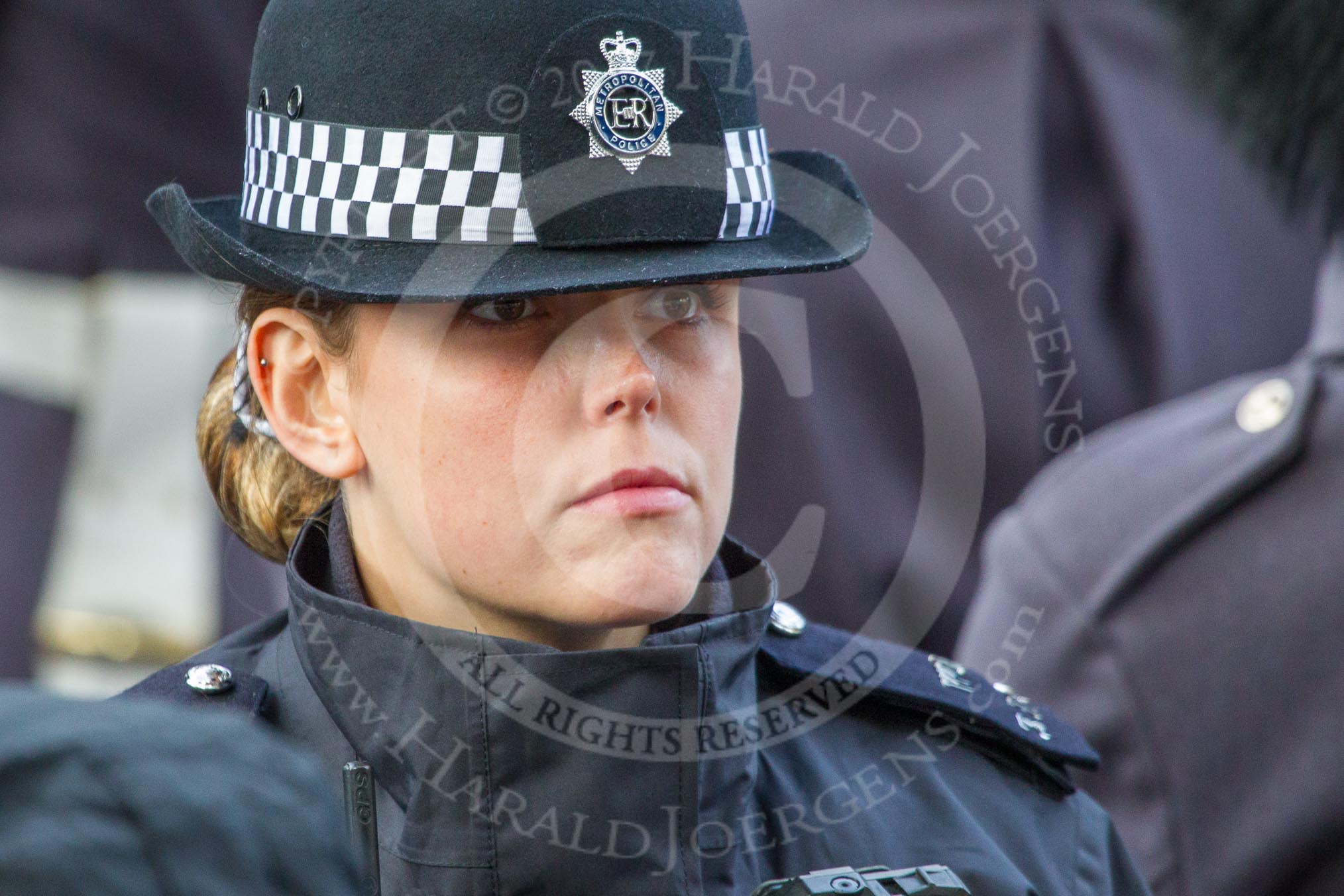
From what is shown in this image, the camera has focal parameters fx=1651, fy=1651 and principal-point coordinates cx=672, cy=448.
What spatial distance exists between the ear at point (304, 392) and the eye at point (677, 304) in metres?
0.30

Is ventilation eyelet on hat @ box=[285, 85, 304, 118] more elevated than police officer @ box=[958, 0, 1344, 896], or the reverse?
ventilation eyelet on hat @ box=[285, 85, 304, 118]

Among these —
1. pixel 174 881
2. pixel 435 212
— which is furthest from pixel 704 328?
pixel 174 881

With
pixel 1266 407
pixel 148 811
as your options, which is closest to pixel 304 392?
pixel 148 811

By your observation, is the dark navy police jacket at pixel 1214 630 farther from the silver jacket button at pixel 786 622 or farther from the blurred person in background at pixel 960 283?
the blurred person in background at pixel 960 283

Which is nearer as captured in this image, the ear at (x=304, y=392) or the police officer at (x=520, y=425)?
the police officer at (x=520, y=425)

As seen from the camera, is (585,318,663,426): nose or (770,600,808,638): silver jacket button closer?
(585,318,663,426): nose

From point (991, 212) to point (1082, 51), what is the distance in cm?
44

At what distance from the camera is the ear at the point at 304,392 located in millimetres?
1578

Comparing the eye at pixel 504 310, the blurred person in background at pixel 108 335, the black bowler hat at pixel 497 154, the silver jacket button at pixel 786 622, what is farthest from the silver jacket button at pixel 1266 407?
the blurred person in background at pixel 108 335

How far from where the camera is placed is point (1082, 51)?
3387 mm

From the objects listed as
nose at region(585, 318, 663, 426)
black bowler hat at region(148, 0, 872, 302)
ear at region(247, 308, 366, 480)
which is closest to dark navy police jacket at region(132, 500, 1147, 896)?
ear at region(247, 308, 366, 480)

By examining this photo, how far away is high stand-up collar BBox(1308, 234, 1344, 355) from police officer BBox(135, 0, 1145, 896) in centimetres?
78

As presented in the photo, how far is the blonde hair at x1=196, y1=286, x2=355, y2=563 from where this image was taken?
1.79 m

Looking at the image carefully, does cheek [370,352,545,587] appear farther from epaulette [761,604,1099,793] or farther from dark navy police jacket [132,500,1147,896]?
epaulette [761,604,1099,793]
